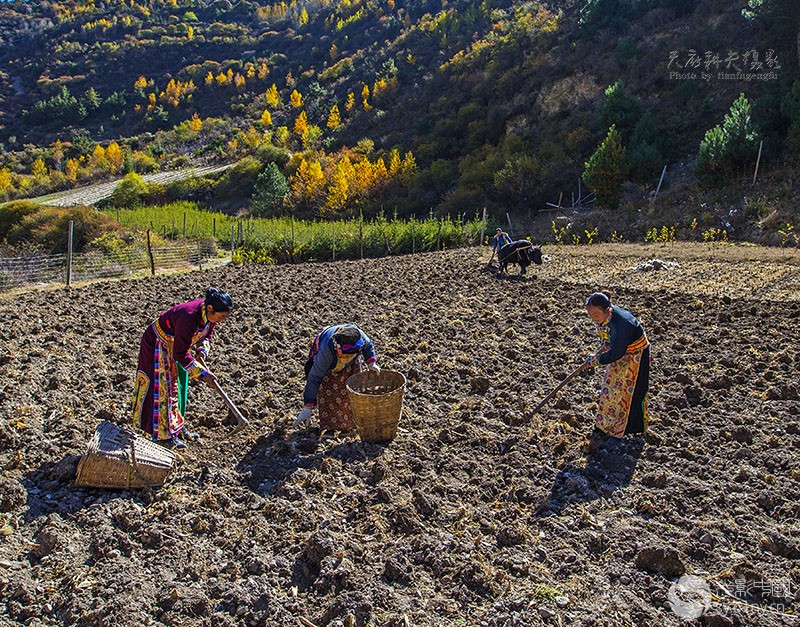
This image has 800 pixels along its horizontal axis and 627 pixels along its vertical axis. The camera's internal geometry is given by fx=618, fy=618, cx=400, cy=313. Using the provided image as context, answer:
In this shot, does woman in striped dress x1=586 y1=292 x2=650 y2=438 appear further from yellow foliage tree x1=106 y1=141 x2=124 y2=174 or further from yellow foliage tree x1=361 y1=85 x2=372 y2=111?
yellow foliage tree x1=106 y1=141 x2=124 y2=174

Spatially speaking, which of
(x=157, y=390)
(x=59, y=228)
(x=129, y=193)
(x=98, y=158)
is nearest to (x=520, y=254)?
(x=157, y=390)

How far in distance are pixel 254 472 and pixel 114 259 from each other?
43.6 ft

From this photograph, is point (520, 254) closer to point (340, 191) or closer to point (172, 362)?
point (172, 362)

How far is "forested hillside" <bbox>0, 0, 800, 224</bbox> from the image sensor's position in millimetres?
30859

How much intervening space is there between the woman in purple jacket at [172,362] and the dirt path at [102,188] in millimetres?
49320

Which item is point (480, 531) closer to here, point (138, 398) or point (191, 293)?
point (138, 398)

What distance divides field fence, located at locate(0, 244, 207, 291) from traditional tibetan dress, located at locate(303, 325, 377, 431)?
400 inches

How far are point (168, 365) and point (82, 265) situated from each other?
39.0ft

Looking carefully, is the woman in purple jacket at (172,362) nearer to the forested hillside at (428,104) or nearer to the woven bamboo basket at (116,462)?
the woven bamboo basket at (116,462)

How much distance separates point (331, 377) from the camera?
5.39m

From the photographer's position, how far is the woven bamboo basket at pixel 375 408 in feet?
16.3

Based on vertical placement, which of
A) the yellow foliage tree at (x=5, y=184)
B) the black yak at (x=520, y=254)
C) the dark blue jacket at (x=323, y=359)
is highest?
the dark blue jacket at (x=323, y=359)

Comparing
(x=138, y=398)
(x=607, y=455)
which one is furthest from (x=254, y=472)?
(x=607, y=455)

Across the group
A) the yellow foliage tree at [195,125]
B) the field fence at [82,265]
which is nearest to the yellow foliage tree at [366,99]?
the yellow foliage tree at [195,125]
